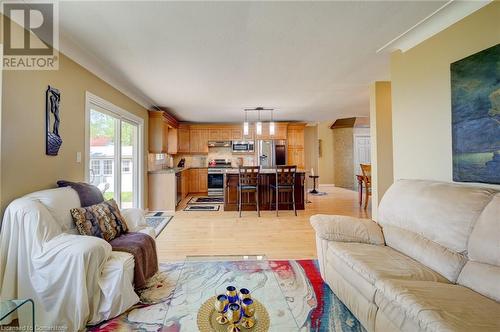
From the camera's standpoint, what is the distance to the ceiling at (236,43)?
1812 millimetres

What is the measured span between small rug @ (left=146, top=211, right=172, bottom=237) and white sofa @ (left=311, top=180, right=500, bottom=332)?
9.28ft

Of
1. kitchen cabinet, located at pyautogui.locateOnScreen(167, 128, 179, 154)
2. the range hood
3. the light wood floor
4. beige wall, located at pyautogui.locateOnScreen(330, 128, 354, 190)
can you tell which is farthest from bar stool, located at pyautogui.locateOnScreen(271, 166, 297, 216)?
beige wall, located at pyautogui.locateOnScreen(330, 128, 354, 190)

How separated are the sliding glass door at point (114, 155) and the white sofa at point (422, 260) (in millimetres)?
2791

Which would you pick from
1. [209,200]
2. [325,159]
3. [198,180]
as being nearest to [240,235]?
[209,200]

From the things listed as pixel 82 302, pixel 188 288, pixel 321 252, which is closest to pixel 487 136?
pixel 321 252

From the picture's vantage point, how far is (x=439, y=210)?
63.5 inches

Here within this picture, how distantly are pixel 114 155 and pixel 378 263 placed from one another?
3.89m

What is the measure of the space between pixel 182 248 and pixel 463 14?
3.81 m

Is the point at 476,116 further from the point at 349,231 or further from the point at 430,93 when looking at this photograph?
the point at 349,231

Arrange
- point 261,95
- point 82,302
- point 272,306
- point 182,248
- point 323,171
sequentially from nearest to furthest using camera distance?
point 82,302, point 272,306, point 182,248, point 261,95, point 323,171

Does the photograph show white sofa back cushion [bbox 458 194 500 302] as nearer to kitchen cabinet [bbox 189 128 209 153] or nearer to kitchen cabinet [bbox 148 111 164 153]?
kitchen cabinet [bbox 148 111 164 153]

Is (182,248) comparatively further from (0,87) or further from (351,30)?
(351,30)

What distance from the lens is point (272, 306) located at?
1771mm

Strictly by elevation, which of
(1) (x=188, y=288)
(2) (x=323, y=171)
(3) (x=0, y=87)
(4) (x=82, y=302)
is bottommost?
(1) (x=188, y=288)
